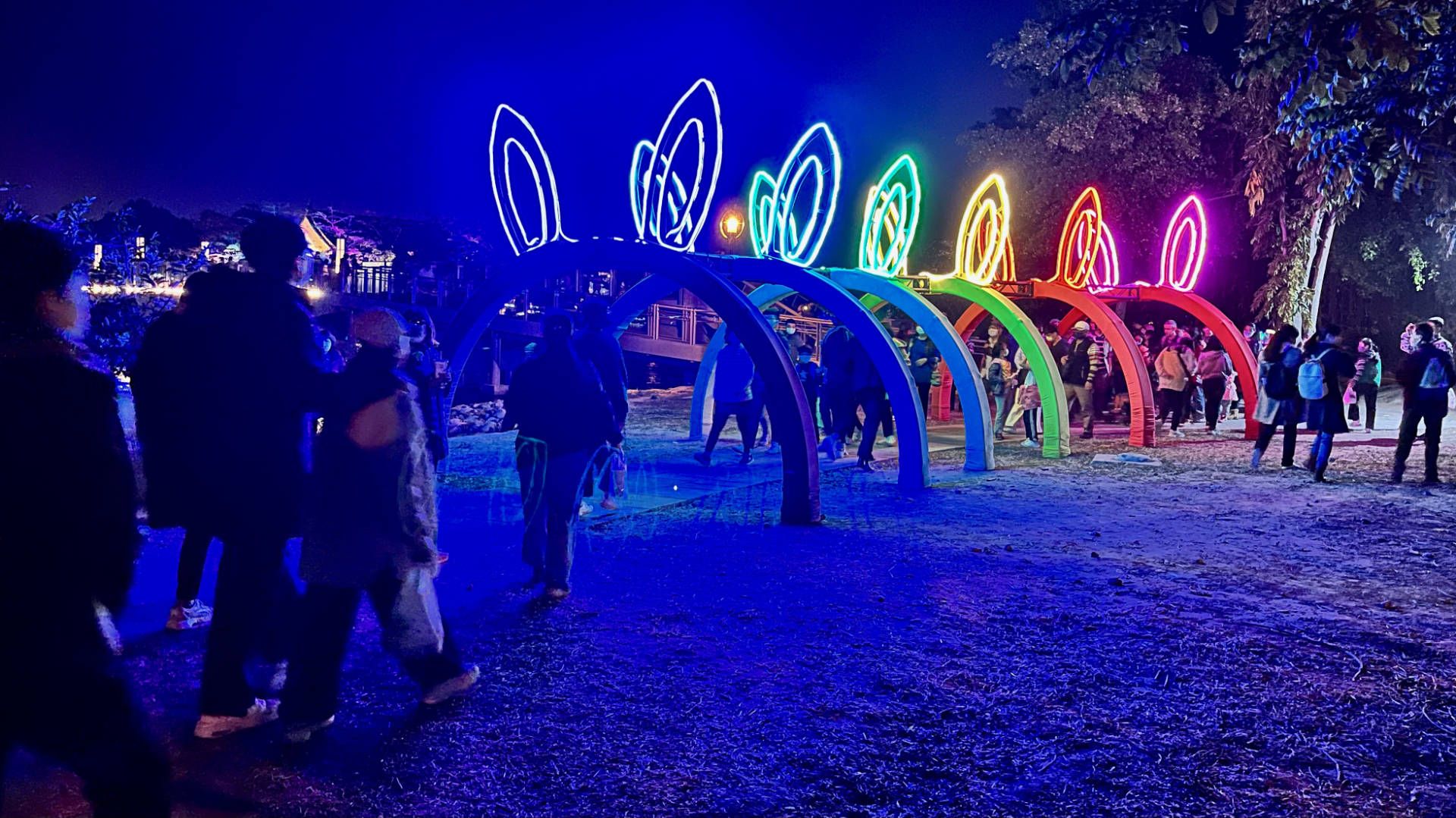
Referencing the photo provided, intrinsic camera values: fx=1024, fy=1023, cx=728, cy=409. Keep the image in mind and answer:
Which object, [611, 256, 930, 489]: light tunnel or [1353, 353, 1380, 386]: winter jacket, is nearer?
[611, 256, 930, 489]: light tunnel

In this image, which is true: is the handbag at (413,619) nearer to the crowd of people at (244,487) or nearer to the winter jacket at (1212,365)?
the crowd of people at (244,487)

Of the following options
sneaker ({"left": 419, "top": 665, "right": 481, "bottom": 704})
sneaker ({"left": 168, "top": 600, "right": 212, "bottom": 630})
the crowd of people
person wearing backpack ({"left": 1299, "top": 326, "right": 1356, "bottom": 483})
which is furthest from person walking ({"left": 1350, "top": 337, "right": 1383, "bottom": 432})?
sneaker ({"left": 168, "top": 600, "right": 212, "bottom": 630})

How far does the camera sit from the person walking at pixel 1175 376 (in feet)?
53.1

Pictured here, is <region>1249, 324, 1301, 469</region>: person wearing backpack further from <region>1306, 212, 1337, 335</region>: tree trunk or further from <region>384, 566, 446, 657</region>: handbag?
<region>1306, 212, 1337, 335</region>: tree trunk

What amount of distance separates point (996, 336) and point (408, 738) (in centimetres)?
1386

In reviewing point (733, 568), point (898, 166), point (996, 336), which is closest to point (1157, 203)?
point (996, 336)

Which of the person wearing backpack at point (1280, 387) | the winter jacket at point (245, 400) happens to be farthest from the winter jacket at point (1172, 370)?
the winter jacket at point (245, 400)

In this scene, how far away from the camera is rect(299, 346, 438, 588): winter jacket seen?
3.76 m

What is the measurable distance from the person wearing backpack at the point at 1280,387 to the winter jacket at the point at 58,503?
39.2 ft

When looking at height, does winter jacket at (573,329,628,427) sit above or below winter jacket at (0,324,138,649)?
above

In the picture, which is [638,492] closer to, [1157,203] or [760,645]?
[760,645]

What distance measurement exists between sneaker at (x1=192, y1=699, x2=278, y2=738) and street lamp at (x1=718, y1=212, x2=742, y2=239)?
28.6 m

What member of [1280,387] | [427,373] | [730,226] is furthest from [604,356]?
[730,226]

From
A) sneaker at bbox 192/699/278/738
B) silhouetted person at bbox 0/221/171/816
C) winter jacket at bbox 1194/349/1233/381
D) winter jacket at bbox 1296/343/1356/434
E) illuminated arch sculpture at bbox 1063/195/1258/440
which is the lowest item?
sneaker at bbox 192/699/278/738
